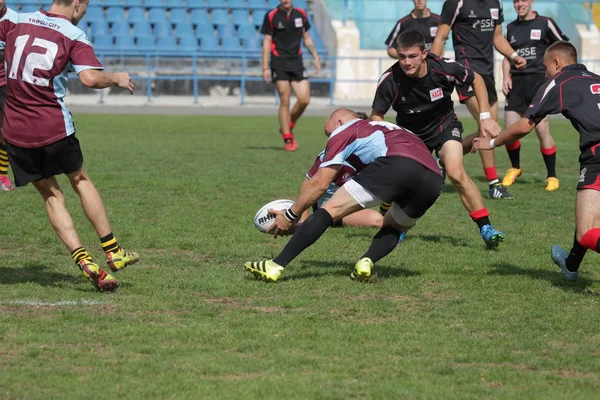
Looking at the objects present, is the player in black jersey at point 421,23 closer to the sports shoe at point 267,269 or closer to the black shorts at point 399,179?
the black shorts at point 399,179

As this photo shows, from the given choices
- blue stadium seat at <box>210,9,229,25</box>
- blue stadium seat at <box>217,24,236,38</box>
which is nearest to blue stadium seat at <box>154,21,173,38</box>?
blue stadium seat at <box>210,9,229,25</box>

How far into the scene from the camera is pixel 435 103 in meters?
7.89

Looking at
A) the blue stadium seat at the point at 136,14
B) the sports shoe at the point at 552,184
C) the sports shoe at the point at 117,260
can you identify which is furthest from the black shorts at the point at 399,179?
the blue stadium seat at the point at 136,14

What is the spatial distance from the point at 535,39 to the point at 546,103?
611 cm

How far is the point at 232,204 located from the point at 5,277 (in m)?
3.82

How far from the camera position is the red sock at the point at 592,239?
5.85 m

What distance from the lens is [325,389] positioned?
13.7 feet

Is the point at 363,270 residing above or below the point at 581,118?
below

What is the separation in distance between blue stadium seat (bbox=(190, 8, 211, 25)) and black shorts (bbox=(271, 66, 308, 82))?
16.8 meters

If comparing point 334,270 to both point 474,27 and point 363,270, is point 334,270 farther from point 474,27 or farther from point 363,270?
point 474,27

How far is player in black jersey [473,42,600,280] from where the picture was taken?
6012mm

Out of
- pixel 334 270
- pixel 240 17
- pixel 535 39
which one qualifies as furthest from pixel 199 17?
pixel 334 270

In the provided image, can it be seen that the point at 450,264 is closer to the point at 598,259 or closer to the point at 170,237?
the point at 598,259

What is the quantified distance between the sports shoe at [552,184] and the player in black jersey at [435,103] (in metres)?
3.84
